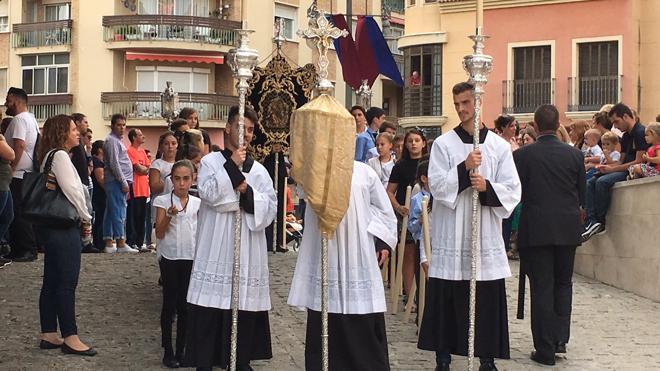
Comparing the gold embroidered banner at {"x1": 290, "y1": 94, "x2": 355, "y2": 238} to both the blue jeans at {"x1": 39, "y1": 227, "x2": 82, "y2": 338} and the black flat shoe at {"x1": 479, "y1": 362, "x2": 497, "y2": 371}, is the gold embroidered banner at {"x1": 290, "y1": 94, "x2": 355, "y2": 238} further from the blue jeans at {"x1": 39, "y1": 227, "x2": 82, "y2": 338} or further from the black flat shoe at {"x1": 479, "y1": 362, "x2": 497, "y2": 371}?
the blue jeans at {"x1": 39, "y1": 227, "x2": 82, "y2": 338}

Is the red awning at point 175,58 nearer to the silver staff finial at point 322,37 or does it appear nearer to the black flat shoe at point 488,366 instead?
the silver staff finial at point 322,37

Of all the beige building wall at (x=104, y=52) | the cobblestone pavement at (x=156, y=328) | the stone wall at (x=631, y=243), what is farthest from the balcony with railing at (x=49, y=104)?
the stone wall at (x=631, y=243)

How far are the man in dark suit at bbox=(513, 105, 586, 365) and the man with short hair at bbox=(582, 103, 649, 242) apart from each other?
13.5ft

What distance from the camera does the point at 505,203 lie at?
30.1 ft

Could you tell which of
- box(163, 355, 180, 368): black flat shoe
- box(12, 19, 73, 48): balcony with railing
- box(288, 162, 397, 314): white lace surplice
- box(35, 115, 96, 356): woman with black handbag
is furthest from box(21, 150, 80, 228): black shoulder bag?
box(12, 19, 73, 48): balcony with railing

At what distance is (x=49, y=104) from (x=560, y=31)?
18968mm

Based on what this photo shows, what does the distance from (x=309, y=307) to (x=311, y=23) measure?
2.19 m

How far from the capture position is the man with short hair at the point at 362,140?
1427cm

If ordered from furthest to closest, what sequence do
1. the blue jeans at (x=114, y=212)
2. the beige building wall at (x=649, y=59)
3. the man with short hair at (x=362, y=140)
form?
the beige building wall at (x=649, y=59) → the blue jeans at (x=114, y=212) → the man with short hair at (x=362, y=140)

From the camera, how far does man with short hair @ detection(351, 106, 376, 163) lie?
46.8 ft

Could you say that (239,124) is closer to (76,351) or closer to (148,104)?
(76,351)

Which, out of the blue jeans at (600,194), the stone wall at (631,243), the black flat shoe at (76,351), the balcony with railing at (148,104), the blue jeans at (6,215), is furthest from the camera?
the balcony with railing at (148,104)

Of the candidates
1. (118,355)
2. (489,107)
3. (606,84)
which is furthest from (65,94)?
(118,355)

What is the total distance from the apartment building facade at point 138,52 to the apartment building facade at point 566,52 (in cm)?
709
